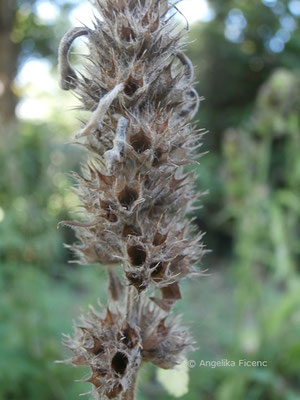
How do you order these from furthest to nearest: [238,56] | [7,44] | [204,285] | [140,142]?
1. [238,56]
2. [7,44]
3. [204,285]
4. [140,142]

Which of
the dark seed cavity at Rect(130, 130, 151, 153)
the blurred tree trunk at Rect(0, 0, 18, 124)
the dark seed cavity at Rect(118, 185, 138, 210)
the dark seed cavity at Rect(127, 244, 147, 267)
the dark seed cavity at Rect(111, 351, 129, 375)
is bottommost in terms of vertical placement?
the dark seed cavity at Rect(111, 351, 129, 375)

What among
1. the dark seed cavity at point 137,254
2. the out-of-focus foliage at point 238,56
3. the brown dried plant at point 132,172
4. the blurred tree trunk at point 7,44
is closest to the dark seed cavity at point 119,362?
the brown dried plant at point 132,172

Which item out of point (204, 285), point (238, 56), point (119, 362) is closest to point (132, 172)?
point (119, 362)

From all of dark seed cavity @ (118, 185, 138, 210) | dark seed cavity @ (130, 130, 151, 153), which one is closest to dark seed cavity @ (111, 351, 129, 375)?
dark seed cavity @ (118, 185, 138, 210)

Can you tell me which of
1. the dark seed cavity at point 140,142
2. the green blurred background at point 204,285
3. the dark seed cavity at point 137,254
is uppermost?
the green blurred background at point 204,285

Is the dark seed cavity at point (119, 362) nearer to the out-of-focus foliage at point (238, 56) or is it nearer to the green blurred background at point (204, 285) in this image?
the green blurred background at point (204, 285)

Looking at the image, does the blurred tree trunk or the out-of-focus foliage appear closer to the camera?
the blurred tree trunk

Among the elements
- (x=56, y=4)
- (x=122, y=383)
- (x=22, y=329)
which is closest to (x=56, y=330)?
(x=22, y=329)

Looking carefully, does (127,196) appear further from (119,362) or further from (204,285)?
(204,285)

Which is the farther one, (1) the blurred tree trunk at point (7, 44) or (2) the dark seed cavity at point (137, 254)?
(1) the blurred tree trunk at point (7, 44)

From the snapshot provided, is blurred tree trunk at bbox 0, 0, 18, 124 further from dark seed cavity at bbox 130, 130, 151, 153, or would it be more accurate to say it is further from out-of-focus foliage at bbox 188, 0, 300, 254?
dark seed cavity at bbox 130, 130, 151, 153
